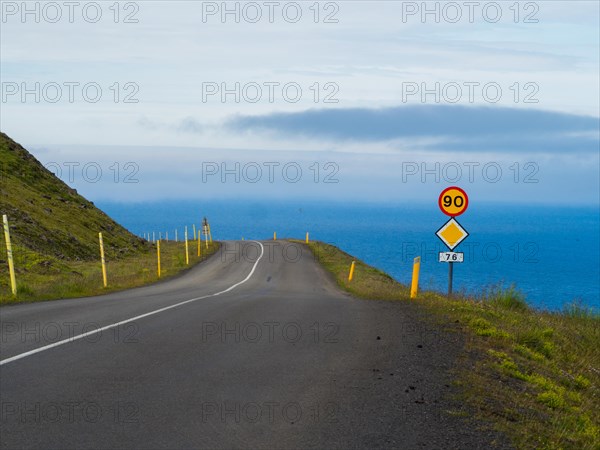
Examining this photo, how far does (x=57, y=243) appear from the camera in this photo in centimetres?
4356

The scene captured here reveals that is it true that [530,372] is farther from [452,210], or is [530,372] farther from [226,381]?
[452,210]

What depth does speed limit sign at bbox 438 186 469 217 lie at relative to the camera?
19438 millimetres

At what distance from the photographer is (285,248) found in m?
60.8

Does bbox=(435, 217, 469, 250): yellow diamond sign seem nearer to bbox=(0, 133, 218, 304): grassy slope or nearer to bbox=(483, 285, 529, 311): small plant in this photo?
bbox=(483, 285, 529, 311): small plant

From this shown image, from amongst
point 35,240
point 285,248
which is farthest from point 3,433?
point 285,248

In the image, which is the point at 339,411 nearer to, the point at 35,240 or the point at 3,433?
the point at 3,433

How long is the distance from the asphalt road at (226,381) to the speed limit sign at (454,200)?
17.2ft

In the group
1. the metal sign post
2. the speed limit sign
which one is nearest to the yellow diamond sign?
the metal sign post

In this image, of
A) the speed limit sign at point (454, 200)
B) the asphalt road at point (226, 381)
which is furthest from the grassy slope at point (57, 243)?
the speed limit sign at point (454, 200)

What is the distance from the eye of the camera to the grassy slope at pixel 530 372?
300 inches

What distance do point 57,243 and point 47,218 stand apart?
5.52 metres

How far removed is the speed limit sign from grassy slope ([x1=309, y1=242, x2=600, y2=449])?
2433mm

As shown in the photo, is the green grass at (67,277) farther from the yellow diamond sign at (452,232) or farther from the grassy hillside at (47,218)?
the yellow diamond sign at (452,232)

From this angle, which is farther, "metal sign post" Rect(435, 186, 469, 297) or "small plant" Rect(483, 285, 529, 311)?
"small plant" Rect(483, 285, 529, 311)
